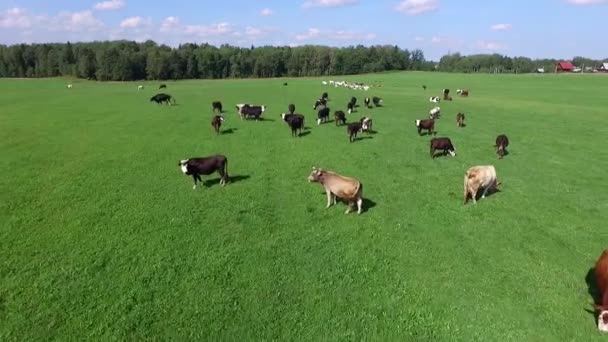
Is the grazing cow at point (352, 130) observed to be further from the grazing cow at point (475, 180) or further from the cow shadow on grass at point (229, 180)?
the grazing cow at point (475, 180)

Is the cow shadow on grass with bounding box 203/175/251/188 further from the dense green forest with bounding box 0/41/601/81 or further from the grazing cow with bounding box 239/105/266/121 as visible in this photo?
the dense green forest with bounding box 0/41/601/81

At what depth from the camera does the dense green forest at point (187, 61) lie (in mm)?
114688

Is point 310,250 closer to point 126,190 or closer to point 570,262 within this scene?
point 570,262

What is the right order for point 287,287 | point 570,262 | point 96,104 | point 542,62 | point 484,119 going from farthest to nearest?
point 542,62, point 96,104, point 484,119, point 570,262, point 287,287

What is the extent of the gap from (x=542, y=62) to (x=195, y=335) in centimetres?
20644

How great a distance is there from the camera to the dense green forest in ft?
376

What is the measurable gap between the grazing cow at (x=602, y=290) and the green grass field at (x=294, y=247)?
31 cm

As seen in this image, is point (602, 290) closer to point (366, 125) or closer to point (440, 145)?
point (440, 145)

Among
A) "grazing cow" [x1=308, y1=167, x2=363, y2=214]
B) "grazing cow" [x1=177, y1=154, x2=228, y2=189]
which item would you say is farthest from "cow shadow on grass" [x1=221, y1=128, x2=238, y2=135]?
"grazing cow" [x1=308, y1=167, x2=363, y2=214]

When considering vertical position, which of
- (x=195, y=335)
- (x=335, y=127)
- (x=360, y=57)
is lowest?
(x=195, y=335)

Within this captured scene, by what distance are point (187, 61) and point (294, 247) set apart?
122023 millimetres

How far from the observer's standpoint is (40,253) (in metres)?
11.3

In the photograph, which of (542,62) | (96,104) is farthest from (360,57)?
(96,104)

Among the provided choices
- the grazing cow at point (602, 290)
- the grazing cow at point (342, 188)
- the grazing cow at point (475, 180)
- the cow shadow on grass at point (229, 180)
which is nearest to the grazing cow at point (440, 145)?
the grazing cow at point (475, 180)
